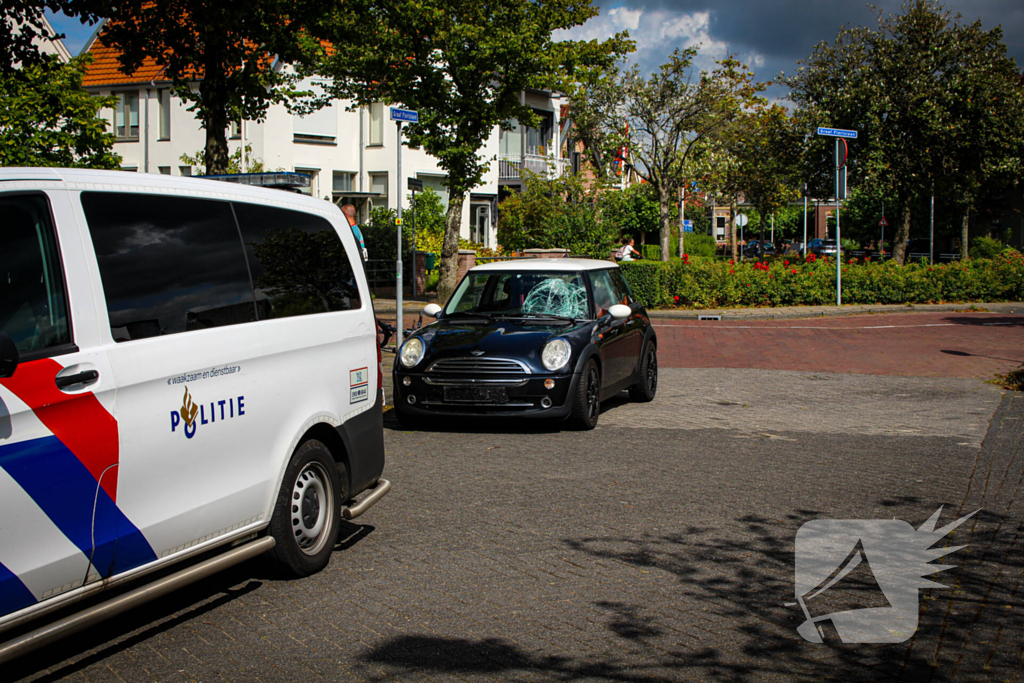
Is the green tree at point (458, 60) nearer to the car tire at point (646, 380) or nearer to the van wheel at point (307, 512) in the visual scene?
the car tire at point (646, 380)

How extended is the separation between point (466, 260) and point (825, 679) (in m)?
24.7

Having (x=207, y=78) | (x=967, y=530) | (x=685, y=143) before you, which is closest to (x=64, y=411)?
(x=967, y=530)

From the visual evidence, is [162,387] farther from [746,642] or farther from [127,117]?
[127,117]

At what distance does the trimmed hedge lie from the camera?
24.1 metres

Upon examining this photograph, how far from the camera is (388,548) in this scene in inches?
227

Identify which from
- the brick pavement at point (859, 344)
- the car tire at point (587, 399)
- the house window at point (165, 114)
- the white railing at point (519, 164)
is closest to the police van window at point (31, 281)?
the car tire at point (587, 399)

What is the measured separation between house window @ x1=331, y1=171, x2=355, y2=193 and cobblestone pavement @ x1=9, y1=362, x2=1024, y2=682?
3175 centimetres

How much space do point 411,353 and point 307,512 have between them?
14.9 ft

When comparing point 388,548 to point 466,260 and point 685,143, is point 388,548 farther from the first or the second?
point 685,143

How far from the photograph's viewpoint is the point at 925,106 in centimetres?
3369

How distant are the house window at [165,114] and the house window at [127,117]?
1.30 m

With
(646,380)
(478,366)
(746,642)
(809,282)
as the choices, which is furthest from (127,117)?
(746,642)

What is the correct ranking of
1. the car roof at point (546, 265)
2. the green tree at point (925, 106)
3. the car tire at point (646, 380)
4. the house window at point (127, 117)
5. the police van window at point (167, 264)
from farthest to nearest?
the house window at point (127, 117) → the green tree at point (925, 106) → the car tire at point (646, 380) → the car roof at point (546, 265) → the police van window at point (167, 264)

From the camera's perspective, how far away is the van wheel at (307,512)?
194 inches
